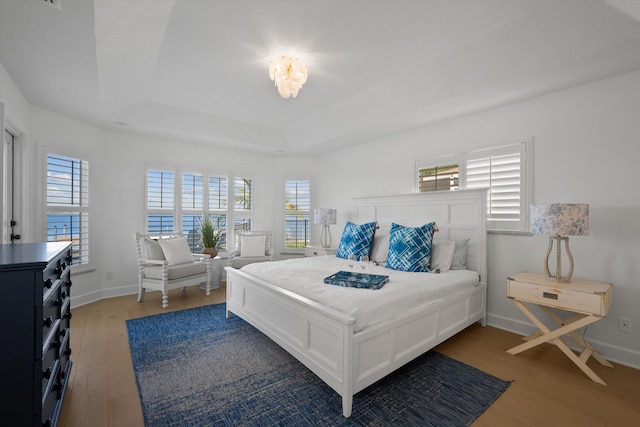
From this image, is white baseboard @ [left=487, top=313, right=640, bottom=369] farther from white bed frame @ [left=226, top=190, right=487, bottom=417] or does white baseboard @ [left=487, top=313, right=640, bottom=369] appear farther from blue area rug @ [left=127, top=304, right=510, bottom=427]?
blue area rug @ [left=127, top=304, right=510, bottom=427]

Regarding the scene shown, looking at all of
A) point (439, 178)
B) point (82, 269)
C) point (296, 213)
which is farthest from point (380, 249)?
point (82, 269)

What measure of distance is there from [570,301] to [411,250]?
1.36 meters

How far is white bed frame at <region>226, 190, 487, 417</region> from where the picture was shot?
1.88 m

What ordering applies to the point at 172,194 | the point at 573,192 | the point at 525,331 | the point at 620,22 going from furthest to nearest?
the point at 172,194, the point at 525,331, the point at 573,192, the point at 620,22

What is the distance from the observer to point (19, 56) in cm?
236

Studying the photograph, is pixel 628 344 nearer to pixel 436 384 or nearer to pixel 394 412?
pixel 436 384

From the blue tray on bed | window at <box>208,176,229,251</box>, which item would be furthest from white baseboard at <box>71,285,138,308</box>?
the blue tray on bed

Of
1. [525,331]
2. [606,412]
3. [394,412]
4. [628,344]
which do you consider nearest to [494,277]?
[525,331]

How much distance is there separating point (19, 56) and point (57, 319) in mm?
2230

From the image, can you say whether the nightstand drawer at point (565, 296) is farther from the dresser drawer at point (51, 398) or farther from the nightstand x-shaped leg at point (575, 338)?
the dresser drawer at point (51, 398)

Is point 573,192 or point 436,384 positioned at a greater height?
point 573,192

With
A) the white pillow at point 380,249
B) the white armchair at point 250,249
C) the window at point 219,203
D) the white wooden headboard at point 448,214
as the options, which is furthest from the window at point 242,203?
the white pillow at point 380,249

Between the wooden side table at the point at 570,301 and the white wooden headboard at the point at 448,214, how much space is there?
65 centimetres

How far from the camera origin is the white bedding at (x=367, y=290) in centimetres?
203
